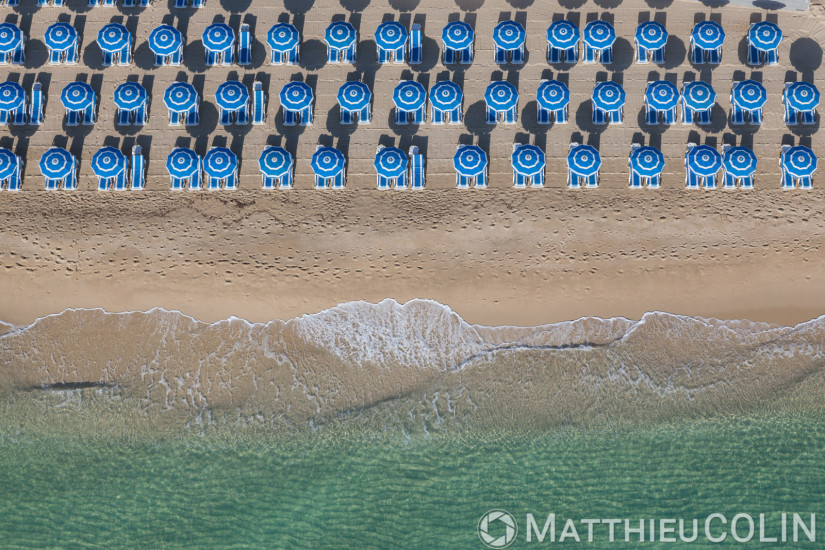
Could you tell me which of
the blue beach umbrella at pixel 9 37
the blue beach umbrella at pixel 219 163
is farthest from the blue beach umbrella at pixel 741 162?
the blue beach umbrella at pixel 9 37

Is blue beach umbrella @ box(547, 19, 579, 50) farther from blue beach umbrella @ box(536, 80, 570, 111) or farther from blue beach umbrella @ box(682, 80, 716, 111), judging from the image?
blue beach umbrella @ box(682, 80, 716, 111)

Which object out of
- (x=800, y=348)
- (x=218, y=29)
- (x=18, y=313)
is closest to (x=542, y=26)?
(x=218, y=29)

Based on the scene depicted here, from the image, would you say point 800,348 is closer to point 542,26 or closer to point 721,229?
point 721,229

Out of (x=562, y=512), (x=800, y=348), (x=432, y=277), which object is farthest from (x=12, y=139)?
(x=800, y=348)

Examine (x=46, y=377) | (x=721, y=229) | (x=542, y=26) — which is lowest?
(x=46, y=377)

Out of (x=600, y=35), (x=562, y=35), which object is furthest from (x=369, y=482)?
(x=600, y=35)

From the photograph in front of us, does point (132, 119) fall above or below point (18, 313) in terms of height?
above

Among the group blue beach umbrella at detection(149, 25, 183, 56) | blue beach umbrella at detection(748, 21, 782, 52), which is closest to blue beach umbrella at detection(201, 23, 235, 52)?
blue beach umbrella at detection(149, 25, 183, 56)
